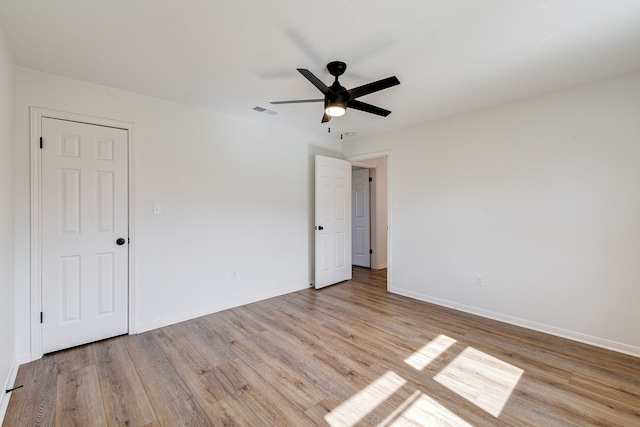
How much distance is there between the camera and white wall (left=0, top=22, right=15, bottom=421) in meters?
1.81

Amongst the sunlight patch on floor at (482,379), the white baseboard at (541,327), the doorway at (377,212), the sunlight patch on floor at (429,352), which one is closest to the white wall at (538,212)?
the white baseboard at (541,327)

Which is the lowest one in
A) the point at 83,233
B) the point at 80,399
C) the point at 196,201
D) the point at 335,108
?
the point at 80,399

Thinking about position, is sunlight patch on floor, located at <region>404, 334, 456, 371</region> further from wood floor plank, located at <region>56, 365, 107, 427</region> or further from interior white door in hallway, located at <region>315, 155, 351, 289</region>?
wood floor plank, located at <region>56, 365, 107, 427</region>

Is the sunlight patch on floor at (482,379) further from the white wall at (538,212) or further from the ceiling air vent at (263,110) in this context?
the ceiling air vent at (263,110)

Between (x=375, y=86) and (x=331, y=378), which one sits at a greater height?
(x=375, y=86)

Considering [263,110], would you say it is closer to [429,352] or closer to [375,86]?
[375,86]

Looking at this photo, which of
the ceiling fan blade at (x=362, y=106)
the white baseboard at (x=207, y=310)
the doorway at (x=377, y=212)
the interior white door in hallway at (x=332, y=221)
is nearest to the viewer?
the ceiling fan blade at (x=362, y=106)

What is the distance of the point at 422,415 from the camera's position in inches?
68.3

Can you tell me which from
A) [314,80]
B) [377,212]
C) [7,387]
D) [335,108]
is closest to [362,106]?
[335,108]

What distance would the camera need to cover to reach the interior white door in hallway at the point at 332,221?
14.2 feet

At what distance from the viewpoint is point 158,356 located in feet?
7.93

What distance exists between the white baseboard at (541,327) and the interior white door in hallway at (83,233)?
3.65 metres

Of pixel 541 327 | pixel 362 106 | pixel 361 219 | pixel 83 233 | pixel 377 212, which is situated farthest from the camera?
pixel 361 219

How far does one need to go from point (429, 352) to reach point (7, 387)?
3.21m
